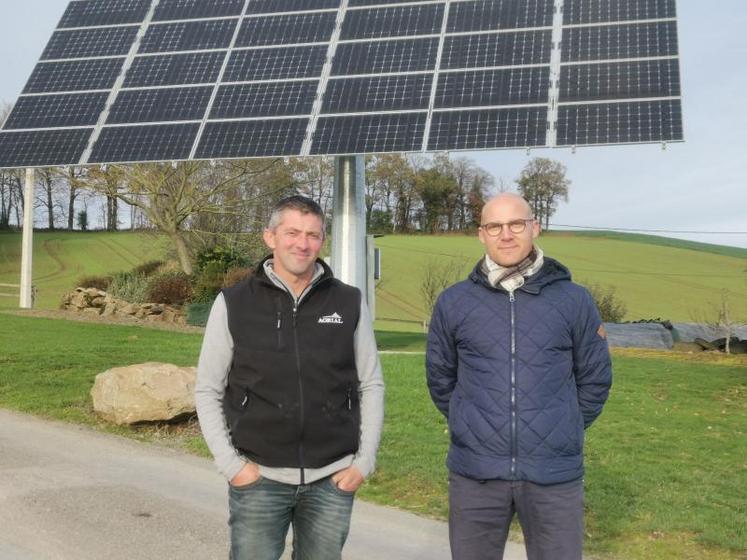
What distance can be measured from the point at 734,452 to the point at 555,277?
6788 millimetres

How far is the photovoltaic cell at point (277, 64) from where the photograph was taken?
57.0ft

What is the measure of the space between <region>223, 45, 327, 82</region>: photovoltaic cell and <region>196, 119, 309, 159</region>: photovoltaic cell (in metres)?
1.49

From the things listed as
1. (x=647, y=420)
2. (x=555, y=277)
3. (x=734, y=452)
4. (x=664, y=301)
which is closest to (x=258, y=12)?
(x=647, y=420)

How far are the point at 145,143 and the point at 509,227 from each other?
1412 centimetres

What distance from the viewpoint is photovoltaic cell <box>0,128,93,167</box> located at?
17.0 metres

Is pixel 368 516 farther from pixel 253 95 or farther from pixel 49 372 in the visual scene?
pixel 253 95

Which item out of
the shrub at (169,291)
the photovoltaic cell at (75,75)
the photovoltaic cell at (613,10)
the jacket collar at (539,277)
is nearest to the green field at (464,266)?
the shrub at (169,291)

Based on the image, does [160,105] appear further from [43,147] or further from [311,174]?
[311,174]

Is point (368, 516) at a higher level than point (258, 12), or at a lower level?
lower

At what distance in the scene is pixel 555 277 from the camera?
146 inches

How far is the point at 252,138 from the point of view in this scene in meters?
16.1

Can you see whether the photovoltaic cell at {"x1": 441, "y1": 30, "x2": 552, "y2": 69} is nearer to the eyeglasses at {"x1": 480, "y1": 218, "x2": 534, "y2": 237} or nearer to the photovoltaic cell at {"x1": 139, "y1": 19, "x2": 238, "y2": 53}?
the photovoltaic cell at {"x1": 139, "y1": 19, "x2": 238, "y2": 53}

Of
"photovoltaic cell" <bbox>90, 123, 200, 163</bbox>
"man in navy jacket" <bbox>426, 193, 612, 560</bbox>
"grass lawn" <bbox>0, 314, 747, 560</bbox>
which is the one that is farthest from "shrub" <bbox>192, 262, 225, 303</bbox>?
"man in navy jacket" <bbox>426, 193, 612, 560</bbox>

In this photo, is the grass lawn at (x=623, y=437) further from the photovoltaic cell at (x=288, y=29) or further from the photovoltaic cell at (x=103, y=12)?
the photovoltaic cell at (x=103, y=12)
